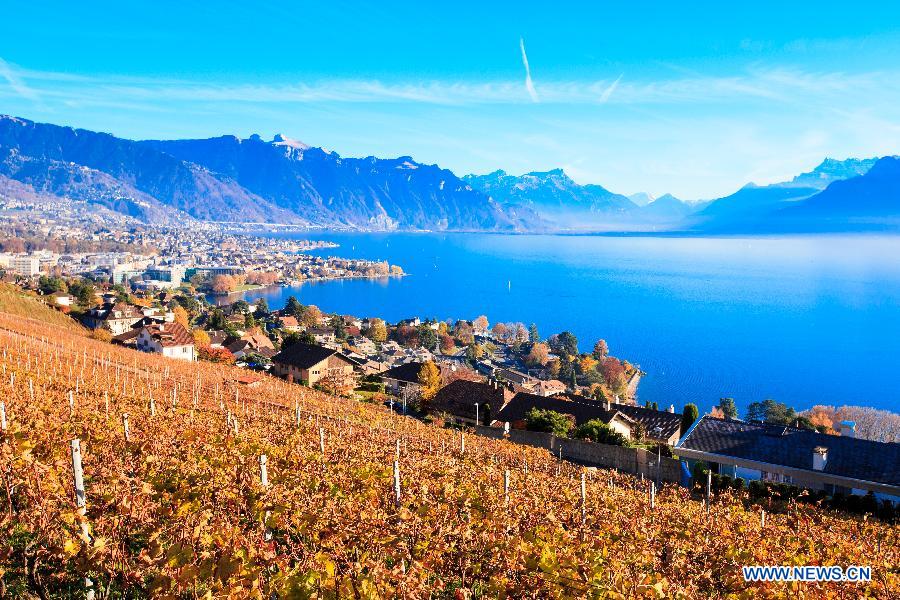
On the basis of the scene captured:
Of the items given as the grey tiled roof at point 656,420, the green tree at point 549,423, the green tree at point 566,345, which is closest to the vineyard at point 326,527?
the green tree at point 549,423

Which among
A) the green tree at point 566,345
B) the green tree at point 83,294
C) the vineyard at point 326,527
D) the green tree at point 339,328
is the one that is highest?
the vineyard at point 326,527

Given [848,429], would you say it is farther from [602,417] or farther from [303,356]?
Answer: [303,356]

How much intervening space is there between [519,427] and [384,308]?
234ft

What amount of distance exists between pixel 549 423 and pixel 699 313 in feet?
257

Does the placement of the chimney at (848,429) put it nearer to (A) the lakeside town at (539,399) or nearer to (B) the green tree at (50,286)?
(A) the lakeside town at (539,399)

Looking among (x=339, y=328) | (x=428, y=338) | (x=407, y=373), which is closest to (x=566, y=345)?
(x=428, y=338)

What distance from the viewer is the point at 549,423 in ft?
63.4

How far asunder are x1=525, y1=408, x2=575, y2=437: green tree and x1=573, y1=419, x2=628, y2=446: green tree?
45cm

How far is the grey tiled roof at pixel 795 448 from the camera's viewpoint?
48.6 ft

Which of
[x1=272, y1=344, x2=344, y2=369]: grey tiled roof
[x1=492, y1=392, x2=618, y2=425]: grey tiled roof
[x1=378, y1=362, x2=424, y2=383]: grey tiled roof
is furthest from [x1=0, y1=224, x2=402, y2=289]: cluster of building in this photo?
[x1=492, y1=392, x2=618, y2=425]: grey tiled roof

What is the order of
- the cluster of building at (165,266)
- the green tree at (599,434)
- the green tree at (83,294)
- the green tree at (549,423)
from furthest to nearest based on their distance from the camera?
the cluster of building at (165,266) → the green tree at (83,294) → the green tree at (549,423) → the green tree at (599,434)

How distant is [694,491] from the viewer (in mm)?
14500

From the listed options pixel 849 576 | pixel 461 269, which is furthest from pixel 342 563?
pixel 461 269

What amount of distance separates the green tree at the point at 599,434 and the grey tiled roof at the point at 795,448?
6.44 feet
